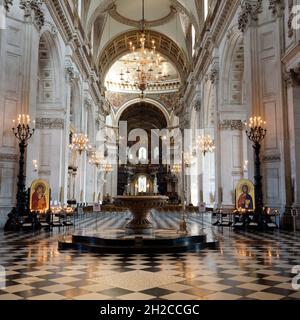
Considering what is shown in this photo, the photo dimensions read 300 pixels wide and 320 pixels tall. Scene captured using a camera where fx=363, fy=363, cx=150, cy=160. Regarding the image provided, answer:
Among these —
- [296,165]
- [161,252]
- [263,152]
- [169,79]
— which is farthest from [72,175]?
[169,79]

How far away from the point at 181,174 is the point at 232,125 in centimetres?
982

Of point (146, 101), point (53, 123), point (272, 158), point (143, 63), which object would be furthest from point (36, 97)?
point (146, 101)

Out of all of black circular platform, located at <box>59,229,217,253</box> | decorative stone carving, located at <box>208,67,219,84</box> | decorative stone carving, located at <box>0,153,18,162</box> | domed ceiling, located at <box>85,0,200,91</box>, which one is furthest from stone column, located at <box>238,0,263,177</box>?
domed ceiling, located at <box>85,0,200,91</box>

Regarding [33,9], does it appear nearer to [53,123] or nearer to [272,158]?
[53,123]

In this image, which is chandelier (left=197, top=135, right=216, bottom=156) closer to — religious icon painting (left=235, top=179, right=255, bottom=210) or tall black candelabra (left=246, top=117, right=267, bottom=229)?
tall black candelabra (left=246, top=117, right=267, bottom=229)

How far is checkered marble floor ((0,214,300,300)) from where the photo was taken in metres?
4.02

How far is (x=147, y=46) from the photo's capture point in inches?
1372

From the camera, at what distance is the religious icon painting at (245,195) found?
1203cm

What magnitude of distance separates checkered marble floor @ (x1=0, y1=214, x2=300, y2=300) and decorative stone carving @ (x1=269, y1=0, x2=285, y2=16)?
8077mm

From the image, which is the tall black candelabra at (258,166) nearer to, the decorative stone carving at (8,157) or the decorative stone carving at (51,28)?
the decorative stone carving at (8,157)

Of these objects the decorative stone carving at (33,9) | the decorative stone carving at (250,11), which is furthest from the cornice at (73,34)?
the decorative stone carving at (250,11)

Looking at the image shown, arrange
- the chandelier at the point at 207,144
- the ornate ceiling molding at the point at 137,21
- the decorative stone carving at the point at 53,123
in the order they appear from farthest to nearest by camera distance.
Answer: the ornate ceiling molding at the point at 137,21, the chandelier at the point at 207,144, the decorative stone carving at the point at 53,123

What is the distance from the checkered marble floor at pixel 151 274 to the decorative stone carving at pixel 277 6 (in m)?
8.08
